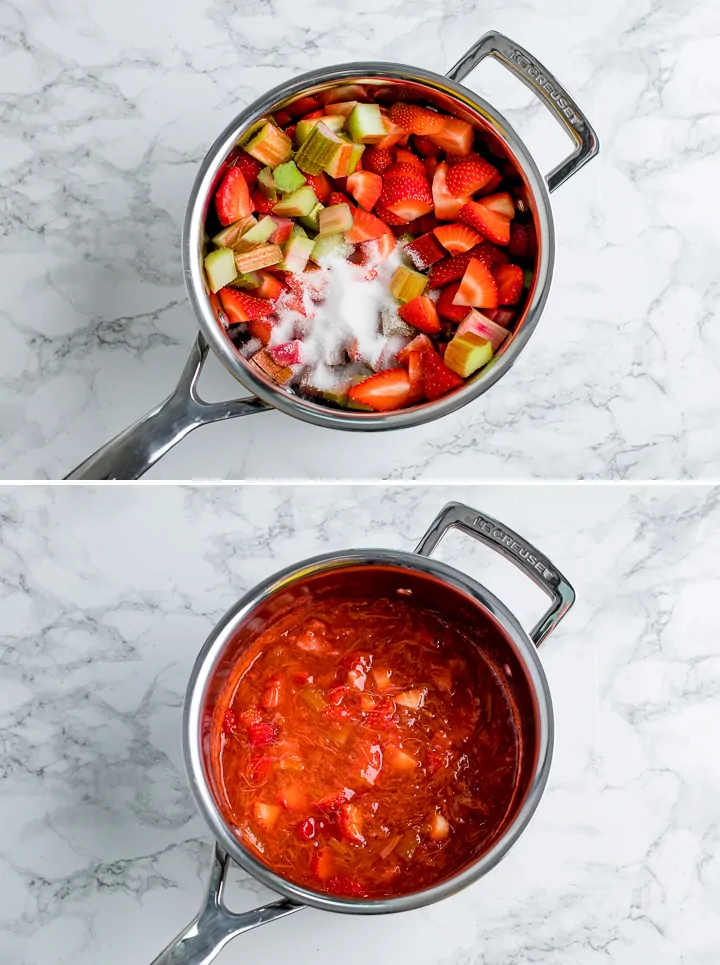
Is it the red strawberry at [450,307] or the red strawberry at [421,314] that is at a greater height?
the red strawberry at [450,307]

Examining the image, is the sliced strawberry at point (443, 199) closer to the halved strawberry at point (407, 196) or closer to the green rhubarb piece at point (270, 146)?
the halved strawberry at point (407, 196)

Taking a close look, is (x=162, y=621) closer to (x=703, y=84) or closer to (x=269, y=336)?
(x=269, y=336)

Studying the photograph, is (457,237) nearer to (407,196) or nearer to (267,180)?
(407,196)

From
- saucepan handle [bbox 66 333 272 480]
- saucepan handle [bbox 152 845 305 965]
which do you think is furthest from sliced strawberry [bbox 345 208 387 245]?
saucepan handle [bbox 152 845 305 965]

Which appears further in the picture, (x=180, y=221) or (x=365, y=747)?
(x=180, y=221)

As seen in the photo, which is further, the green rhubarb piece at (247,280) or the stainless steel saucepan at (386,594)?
the green rhubarb piece at (247,280)

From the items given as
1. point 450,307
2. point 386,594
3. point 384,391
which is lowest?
point 386,594

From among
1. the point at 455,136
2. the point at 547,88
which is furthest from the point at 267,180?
the point at 547,88

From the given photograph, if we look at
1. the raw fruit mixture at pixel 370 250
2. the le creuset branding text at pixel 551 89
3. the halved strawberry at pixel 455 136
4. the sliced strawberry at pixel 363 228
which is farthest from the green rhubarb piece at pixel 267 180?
the le creuset branding text at pixel 551 89

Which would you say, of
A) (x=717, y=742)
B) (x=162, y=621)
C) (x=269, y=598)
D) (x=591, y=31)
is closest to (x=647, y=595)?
(x=717, y=742)
